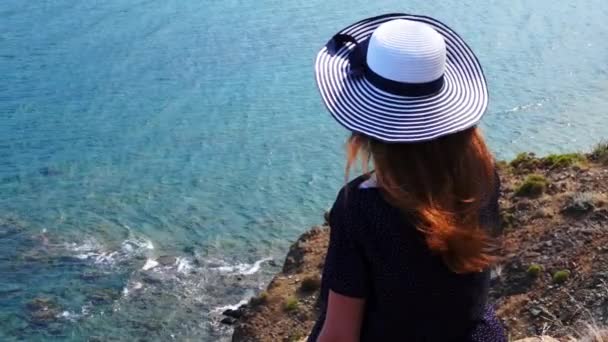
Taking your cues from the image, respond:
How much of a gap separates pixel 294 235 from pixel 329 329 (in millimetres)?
25627

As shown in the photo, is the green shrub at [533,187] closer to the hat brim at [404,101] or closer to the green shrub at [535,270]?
the green shrub at [535,270]

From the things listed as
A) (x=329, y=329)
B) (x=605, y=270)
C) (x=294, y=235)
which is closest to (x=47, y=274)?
(x=294, y=235)

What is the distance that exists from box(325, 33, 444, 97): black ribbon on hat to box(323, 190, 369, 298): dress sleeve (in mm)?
441

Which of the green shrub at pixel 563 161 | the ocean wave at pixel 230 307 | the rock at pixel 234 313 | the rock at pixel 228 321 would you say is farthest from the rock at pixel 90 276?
the green shrub at pixel 563 161

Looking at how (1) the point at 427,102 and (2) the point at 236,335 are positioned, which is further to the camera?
(2) the point at 236,335

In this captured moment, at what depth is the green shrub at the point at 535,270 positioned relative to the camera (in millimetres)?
15617

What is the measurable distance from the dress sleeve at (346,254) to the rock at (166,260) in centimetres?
2398

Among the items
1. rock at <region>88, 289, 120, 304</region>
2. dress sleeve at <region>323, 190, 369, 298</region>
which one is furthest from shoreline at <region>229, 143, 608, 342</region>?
dress sleeve at <region>323, 190, 369, 298</region>

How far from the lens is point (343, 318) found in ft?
12.0

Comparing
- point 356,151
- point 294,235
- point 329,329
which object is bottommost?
point 294,235

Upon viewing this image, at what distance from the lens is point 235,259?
27.8 m

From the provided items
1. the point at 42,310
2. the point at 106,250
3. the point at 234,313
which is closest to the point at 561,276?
the point at 234,313

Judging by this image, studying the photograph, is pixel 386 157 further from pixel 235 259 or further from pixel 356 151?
pixel 235 259

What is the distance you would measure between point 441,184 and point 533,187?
17112mm
